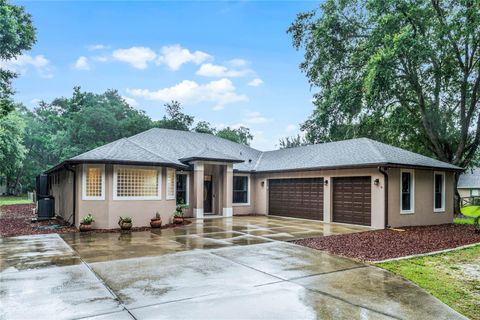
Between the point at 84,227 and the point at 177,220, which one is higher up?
the point at 84,227

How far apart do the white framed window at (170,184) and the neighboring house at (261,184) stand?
4 cm

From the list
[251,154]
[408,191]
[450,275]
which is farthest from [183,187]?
[450,275]

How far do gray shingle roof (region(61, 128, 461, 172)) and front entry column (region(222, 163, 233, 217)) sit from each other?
0.70 meters

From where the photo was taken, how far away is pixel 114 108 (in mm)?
35094

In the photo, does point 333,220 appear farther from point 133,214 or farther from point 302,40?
point 302,40

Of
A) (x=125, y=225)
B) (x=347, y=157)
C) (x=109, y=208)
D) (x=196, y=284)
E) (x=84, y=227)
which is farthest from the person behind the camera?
(x=347, y=157)

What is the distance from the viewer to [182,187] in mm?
16875

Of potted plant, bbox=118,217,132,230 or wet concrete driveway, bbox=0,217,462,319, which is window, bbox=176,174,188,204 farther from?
wet concrete driveway, bbox=0,217,462,319

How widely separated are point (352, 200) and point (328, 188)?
128cm

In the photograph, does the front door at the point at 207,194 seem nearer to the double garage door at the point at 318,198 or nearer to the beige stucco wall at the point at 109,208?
the double garage door at the point at 318,198

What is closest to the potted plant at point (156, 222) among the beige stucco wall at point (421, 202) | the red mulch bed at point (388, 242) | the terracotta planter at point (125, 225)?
the terracotta planter at point (125, 225)

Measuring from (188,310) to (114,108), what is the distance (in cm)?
3416

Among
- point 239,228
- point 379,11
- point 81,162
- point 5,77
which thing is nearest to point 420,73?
point 379,11

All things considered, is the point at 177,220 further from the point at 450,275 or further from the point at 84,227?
the point at 450,275
